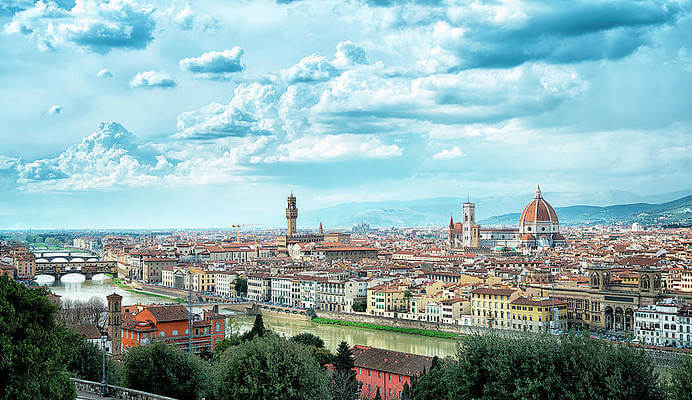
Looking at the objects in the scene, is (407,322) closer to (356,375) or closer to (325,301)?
(325,301)

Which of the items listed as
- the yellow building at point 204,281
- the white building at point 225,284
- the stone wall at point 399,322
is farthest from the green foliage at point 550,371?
the yellow building at point 204,281

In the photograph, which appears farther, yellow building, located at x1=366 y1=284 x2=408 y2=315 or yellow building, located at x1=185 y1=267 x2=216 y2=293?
yellow building, located at x1=185 y1=267 x2=216 y2=293

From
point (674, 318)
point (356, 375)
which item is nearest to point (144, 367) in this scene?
point (356, 375)

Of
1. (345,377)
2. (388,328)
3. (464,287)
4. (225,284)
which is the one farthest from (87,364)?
(225,284)

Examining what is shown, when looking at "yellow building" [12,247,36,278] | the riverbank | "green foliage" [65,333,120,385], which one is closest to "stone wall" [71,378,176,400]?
"green foliage" [65,333,120,385]

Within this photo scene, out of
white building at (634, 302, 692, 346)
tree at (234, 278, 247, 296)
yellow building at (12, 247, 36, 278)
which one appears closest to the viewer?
white building at (634, 302, 692, 346)

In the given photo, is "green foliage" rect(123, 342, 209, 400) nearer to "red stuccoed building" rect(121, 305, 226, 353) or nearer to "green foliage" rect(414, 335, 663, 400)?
"green foliage" rect(414, 335, 663, 400)
